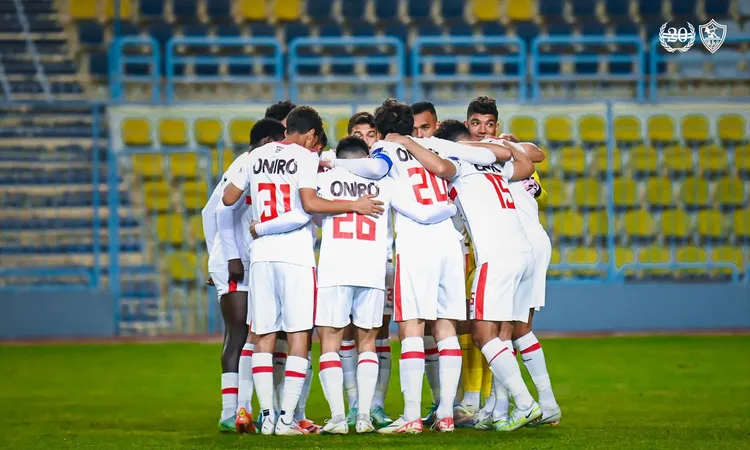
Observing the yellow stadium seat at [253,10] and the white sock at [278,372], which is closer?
the white sock at [278,372]

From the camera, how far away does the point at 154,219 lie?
685 inches

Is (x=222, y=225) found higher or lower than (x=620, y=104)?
lower

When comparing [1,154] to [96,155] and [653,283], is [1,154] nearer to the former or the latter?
[96,155]

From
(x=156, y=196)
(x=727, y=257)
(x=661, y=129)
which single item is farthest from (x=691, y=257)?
(x=156, y=196)

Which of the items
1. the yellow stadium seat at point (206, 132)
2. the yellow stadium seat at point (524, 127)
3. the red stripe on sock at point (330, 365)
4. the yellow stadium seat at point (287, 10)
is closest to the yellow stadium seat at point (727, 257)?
the yellow stadium seat at point (524, 127)

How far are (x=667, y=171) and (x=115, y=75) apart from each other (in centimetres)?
810

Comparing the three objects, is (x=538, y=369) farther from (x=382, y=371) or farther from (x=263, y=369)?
(x=263, y=369)

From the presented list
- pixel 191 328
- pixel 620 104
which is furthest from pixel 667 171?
pixel 191 328

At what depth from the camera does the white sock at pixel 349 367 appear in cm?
748

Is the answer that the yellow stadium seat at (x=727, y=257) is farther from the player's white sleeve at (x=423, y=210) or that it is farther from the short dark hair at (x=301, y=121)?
the short dark hair at (x=301, y=121)

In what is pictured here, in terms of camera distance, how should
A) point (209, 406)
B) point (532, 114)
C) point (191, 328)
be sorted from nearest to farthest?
point (209, 406) < point (191, 328) < point (532, 114)

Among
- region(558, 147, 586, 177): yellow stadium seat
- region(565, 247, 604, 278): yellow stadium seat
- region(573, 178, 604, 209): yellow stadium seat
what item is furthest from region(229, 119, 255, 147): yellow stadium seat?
region(565, 247, 604, 278): yellow stadium seat

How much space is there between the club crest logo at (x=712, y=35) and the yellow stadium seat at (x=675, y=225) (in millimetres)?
2657

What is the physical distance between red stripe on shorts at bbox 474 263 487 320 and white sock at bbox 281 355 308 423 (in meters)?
1.04
